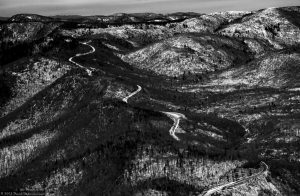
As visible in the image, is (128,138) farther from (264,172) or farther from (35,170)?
(264,172)

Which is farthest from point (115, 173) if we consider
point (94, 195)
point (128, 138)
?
point (128, 138)

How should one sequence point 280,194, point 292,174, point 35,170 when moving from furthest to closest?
point 35,170
point 292,174
point 280,194

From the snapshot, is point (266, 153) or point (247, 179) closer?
point (247, 179)

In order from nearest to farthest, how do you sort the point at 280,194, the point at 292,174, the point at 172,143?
the point at 280,194
the point at 292,174
the point at 172,143

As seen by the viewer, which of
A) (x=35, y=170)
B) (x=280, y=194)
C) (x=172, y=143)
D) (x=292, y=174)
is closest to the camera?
(x=280, y=194)

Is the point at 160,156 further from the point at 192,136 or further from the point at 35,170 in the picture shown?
the point at 35,170

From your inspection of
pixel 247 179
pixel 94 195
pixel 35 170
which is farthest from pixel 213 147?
pixel 35 170

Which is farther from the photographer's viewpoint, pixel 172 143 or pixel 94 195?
pixel 172 143

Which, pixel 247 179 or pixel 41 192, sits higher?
pixel 247 179

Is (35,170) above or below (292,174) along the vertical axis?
below
